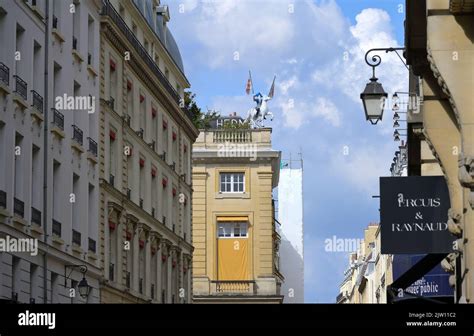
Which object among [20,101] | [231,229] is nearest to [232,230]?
[231,229]

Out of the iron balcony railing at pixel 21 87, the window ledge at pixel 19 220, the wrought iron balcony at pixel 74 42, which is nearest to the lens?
the window ledge at pixel 19 220

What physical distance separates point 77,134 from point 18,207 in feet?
28.5

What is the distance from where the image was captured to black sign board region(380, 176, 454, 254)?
17.5 m

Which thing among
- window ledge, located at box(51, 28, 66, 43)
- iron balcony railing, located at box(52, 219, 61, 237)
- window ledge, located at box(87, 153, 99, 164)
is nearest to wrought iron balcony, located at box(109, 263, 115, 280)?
window ledge, located at box(87, 153, 99, 164)

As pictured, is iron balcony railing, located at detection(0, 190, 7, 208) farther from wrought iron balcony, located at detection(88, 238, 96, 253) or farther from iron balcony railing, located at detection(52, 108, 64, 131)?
wrought iron balcony, located at detection(88, 238, 96, 253)

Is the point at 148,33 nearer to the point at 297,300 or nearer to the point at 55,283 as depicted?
the point at 55,283

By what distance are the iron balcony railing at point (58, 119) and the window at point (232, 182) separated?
4345 cm

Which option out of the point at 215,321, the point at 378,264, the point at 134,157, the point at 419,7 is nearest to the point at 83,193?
the point at 134,157

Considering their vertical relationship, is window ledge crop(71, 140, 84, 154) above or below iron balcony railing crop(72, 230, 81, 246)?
above

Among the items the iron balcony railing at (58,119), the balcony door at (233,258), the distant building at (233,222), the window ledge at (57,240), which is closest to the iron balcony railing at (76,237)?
the window ledge at (57,240)

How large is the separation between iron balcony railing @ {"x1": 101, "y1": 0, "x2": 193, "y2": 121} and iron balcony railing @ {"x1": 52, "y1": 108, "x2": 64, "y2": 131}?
7737mm

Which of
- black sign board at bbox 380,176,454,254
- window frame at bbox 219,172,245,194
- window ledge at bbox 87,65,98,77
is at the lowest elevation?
black sign board at bbox 380,176,454,254

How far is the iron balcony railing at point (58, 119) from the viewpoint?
40500 mm

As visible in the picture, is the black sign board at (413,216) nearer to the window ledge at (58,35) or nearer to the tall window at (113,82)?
the window ledge at (58,35)
